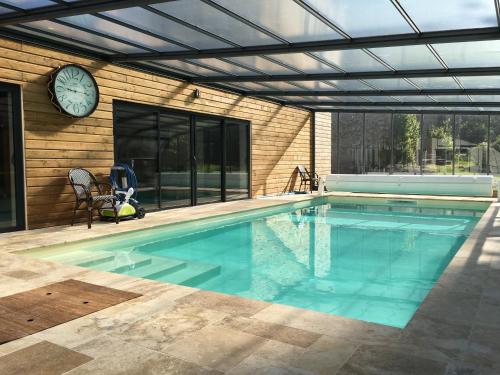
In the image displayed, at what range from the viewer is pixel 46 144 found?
6.31 metres

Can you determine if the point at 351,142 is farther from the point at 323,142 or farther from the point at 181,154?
the point at 181,154

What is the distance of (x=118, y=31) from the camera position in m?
5.79

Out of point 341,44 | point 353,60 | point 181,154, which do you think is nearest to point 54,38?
point 181,154

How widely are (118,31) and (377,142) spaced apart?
10.3 meters

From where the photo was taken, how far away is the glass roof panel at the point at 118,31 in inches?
211

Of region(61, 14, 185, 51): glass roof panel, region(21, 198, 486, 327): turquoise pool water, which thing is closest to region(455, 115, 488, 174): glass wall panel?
region(21, 198, 486, 327): turquoise pool water

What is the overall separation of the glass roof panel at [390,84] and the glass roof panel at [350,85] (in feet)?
0.68

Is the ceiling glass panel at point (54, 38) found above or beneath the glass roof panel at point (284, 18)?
above

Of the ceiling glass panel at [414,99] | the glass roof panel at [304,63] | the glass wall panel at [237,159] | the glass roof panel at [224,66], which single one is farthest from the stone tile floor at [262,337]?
the ceiling glass panel at [414,99]

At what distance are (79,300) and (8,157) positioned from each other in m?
3.66

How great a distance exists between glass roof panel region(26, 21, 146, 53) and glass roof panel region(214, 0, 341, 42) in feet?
7.42

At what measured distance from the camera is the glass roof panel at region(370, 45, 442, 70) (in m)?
6.04

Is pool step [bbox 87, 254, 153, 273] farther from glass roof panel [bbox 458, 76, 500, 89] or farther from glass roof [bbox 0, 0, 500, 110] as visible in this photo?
glass roof panel [bbox 458, 76, 500, 89]

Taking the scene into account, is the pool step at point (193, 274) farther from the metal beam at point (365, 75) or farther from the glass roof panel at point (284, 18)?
the metal beam at point (365, 75)
